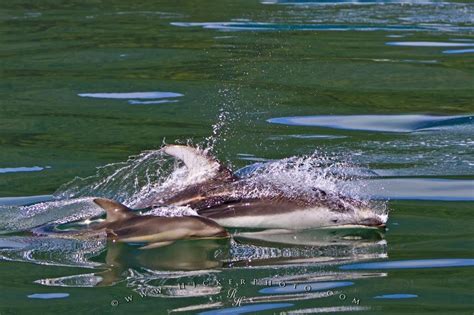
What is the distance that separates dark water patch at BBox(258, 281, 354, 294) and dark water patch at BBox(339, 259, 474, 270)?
33 cm

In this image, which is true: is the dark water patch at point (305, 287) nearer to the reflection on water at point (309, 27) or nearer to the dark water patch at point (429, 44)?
the dark water patch at point (429, 44)

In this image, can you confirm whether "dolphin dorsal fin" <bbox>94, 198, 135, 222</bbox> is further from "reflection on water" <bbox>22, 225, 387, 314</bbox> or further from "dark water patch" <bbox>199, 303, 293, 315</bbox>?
"dark water patch" <bbox>199, 303, 293, 315</bbox>

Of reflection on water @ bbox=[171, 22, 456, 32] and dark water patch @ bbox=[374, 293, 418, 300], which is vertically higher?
dark water patch @ bbox=[374, 293, 418, 300]

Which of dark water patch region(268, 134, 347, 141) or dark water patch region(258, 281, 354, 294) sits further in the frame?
dark water patch region(268, 134, 347, 141)

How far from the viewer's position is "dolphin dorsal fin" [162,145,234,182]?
27.7ft

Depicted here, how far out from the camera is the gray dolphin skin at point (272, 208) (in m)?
8.11

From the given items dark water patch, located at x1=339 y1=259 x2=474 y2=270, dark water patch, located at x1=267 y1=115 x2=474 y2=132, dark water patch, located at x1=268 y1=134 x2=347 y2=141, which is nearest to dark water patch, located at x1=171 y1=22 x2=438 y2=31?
dark water patch, located at x1=267 y1=115 x2=474 y2=132

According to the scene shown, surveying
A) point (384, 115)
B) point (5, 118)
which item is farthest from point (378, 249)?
point (5, 118)

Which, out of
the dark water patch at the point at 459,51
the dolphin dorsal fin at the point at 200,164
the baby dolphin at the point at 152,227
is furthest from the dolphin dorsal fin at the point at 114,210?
the dark water patch at the point at 459,51

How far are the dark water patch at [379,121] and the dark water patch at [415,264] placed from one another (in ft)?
13.9

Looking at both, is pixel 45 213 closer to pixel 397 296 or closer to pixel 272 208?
pixel 272 208

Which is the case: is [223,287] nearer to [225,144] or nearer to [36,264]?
[36,264]

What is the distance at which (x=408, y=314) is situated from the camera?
642cm

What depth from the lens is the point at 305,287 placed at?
6.89 metres
